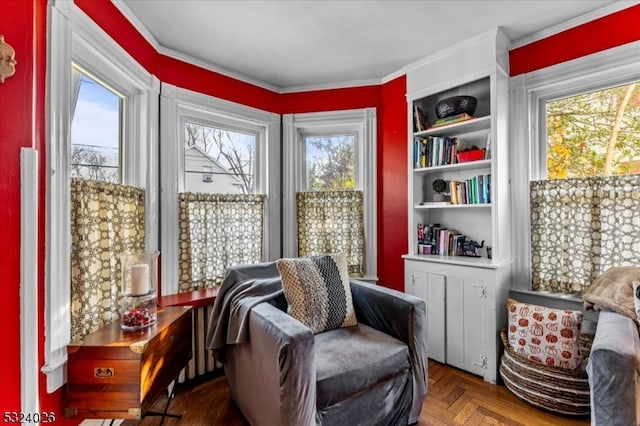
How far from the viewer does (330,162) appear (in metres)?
3.18

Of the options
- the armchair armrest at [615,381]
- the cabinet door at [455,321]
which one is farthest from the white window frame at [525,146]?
the armchair armrest at [615,381]

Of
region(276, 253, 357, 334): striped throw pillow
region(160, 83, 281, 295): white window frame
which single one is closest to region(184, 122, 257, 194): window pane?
region(160, 83, 281, 295): white window frame

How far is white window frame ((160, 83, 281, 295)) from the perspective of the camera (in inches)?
93.2

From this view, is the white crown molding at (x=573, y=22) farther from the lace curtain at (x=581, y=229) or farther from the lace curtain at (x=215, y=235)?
the lace curtain at (x=215, y=235)

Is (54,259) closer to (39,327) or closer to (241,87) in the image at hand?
(39,327)

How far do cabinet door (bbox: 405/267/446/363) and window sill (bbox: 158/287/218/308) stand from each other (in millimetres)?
1645

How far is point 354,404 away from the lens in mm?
1521

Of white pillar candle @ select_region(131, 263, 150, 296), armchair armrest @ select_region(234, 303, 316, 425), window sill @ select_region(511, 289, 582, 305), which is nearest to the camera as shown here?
armchair armrest @ select_region(234, 303, 316, 425)

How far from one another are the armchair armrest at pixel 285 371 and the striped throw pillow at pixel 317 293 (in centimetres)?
28

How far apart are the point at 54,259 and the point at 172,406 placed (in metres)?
1.21

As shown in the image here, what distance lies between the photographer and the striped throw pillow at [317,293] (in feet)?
6.03

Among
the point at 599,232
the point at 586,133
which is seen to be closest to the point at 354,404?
the point at 599,232

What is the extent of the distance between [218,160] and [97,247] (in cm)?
131

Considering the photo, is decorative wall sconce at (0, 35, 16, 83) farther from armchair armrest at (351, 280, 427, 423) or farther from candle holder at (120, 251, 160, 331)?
armchair armrest at (351, 280, 427, 423)
